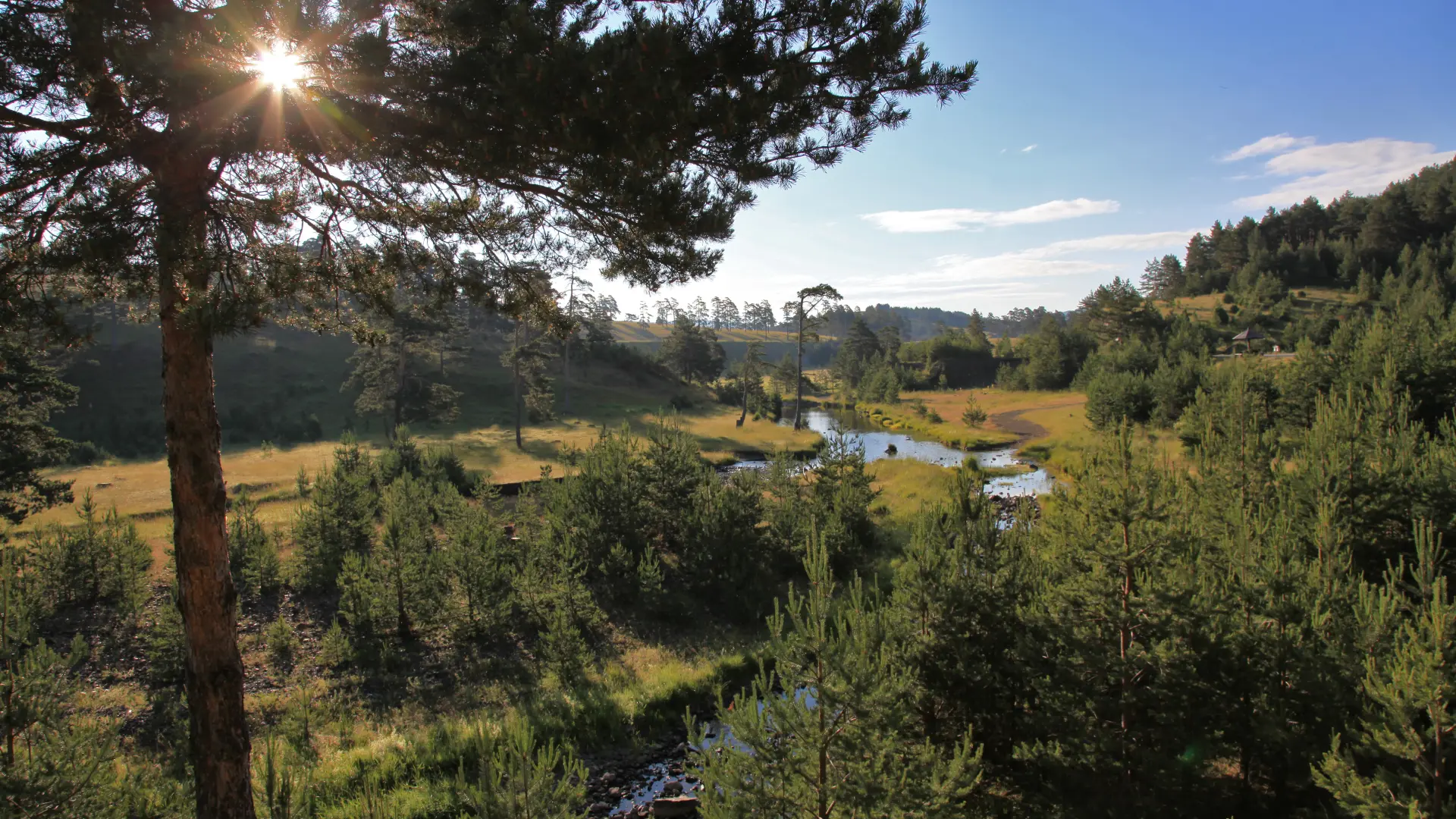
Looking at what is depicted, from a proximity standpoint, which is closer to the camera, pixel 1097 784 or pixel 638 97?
pixel 638 97

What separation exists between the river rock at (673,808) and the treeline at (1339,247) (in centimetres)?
8878

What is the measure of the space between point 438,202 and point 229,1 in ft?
8.70

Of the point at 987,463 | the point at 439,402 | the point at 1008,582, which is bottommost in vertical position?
the point at 987,463

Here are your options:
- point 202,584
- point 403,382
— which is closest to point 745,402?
point 403,382

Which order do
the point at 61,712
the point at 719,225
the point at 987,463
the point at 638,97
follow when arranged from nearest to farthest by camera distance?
the point at 638,97, the point at 719,225, the point at 61,712, the point at 987,463

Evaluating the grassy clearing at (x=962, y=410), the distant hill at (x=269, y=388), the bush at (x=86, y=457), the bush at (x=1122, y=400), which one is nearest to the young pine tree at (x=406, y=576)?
the distant hill at (x=269, y=388)

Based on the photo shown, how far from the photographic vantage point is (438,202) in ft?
24.4

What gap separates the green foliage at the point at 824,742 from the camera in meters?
5.76

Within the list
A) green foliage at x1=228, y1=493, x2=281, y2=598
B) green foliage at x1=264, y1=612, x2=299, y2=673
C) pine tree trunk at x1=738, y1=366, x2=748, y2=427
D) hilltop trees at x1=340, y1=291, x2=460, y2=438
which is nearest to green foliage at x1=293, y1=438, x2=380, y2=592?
green foliage at x1=228, y1=493, x2=281, y2=598

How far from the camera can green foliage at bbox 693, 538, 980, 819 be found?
5.76 meters

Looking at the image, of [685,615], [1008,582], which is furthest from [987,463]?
[1008,582]

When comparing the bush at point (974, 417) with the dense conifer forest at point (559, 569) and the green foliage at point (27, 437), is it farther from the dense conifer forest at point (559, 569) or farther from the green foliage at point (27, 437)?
the green foliage at point (27, 437)

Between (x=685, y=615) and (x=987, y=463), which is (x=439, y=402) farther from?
(x=987, y=463)

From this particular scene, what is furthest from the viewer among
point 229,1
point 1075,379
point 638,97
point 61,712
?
point 1075,379
